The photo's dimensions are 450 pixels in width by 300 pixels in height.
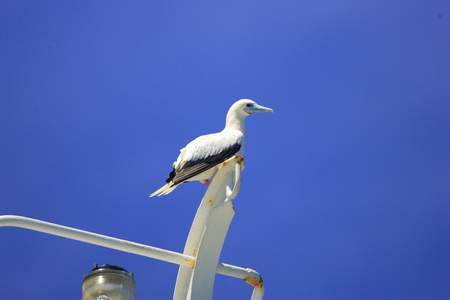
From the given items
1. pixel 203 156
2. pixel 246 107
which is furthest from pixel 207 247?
pixel 246 107

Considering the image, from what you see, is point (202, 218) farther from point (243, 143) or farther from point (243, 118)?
point (243, 118)

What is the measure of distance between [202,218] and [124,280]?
0.79m

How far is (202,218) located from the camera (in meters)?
4.58

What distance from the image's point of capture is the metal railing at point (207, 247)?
432cm

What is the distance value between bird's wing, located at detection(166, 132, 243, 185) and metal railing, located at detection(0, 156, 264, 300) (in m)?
2.50

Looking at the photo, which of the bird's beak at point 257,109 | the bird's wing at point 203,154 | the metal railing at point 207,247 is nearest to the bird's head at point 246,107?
the bird's beak at point 257,109

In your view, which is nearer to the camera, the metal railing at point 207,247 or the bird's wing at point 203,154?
the metal railing at point 207,247

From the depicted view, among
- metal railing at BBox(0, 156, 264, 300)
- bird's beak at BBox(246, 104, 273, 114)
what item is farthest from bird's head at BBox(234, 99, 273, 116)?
metal railing at BBox(0, 156, 264, 300)

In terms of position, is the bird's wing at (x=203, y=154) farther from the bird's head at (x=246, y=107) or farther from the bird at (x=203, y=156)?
the bird's head at (x=246, y=107)

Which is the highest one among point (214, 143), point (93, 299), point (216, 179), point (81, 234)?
point (214, 143)

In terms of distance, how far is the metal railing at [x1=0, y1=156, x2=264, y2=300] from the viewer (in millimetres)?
4320

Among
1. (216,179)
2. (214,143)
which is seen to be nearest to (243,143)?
(214,143)

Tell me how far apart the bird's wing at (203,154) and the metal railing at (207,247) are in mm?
2504

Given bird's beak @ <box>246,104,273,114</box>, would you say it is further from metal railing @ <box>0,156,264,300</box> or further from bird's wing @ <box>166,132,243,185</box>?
metal railing @ <box>0,156,264,300</box>
